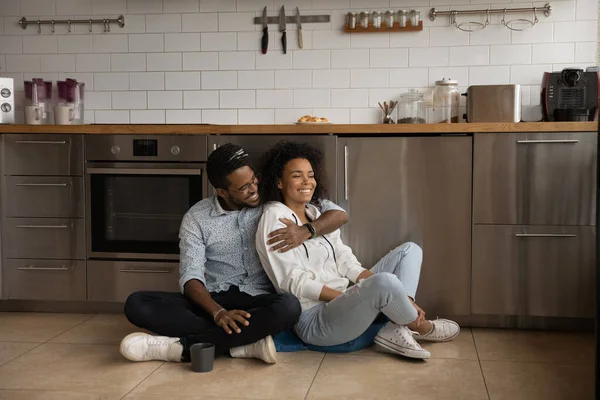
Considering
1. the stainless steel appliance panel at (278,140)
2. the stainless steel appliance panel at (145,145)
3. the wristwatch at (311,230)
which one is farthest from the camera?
the stainless steel appliance panel at (145,145)

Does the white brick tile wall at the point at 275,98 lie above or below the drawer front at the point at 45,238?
above

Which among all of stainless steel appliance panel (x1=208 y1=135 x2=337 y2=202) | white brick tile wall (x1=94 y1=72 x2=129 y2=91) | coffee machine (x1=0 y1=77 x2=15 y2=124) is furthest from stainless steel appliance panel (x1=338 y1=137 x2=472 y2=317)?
coffee machine (x1=0 y1=77 x2=15 y2=124)

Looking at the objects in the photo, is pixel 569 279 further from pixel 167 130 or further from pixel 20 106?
pixel 20 106

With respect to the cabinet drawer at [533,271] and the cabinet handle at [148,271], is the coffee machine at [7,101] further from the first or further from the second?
the cabinet drawer at [533,271]

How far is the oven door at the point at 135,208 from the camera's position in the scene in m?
3.71

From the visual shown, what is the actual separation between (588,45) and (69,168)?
2769 millimetres

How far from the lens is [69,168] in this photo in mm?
3766

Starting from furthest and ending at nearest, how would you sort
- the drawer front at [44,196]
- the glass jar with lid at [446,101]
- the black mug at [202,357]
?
1. the glass jar with lid at [446,101]
2. the drawer front at [44,196]
3. the black mug at [202,357]

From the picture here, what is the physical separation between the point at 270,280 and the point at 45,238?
132 centimetres

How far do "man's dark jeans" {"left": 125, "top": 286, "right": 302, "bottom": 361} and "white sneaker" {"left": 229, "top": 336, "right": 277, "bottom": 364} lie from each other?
0.09 feet

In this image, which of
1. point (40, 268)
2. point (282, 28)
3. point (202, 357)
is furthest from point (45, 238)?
point (282, 28)

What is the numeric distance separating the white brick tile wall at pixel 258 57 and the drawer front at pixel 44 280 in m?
1.00

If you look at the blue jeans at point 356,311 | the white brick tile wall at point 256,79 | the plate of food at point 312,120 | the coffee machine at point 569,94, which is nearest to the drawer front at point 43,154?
the white brick tile wall at point 256,79

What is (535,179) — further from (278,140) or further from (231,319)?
(231,319)
